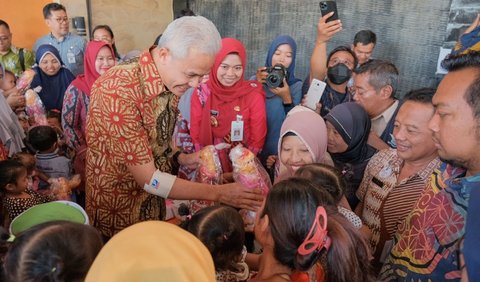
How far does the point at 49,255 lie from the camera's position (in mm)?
1003

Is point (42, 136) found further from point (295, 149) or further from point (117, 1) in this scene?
point (117, 1)

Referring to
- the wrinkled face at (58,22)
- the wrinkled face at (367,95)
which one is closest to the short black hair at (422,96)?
the wrinkled face at (367,95)

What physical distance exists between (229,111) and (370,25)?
2.80m

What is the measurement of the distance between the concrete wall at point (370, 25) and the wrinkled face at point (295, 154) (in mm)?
2931

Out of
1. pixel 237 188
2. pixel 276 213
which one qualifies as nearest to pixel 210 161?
pixel 237 188

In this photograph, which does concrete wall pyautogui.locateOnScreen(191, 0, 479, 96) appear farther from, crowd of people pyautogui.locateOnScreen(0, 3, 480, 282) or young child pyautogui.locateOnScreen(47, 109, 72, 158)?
young child pyautogui.locateOnScreen(47, 109, 72, 158)

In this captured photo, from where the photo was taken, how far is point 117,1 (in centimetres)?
589

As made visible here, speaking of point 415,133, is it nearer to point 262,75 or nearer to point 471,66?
point 471,66

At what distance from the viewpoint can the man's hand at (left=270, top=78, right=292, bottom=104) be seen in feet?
9.32

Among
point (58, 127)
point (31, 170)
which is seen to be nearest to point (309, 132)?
point (31, 170)

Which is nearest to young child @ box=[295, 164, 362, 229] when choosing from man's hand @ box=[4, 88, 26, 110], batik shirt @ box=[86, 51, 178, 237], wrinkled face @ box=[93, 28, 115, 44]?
batik shirt @ box=[86, 51, 178, 237]

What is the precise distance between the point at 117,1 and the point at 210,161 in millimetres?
4843

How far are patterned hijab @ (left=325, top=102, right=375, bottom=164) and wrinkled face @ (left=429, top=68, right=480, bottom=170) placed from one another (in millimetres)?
1072

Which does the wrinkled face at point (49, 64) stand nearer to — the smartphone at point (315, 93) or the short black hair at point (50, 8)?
the short black hair at point (50, 8)
